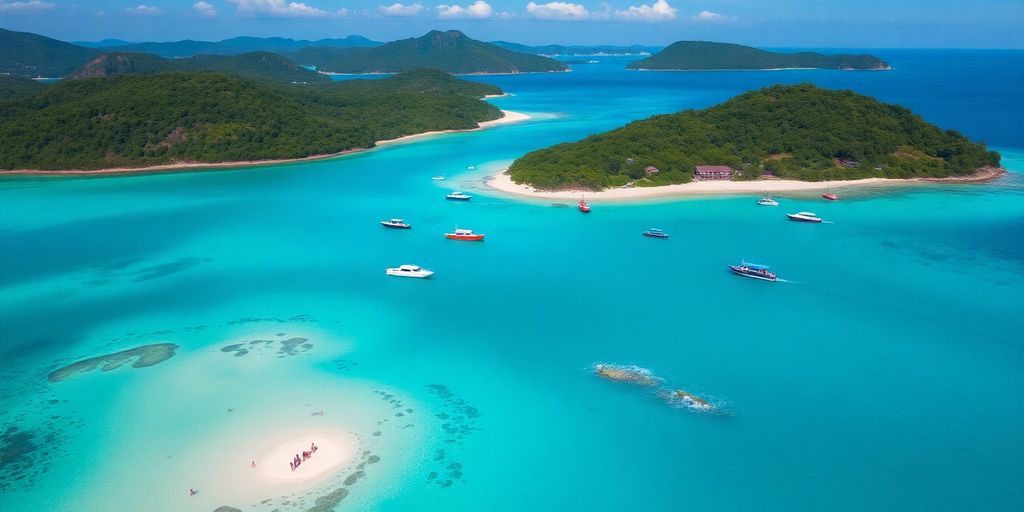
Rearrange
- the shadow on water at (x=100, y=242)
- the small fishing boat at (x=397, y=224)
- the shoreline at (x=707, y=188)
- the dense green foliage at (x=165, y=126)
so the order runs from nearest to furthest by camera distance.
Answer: the shadow on water at (x=100, y=242)
the small fishing boat at (x=397, y=224)
the shoreline at (x=707, y=188)
the dense green foliage at (x=165, y=126)

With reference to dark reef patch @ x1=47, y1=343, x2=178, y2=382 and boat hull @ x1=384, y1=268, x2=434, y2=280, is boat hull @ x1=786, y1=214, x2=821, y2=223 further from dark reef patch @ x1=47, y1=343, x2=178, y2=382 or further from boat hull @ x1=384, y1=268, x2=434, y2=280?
dark reef patch @ x1=47, y1=343, x2=178, y2=382

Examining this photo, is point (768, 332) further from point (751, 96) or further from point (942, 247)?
point (751, 96)

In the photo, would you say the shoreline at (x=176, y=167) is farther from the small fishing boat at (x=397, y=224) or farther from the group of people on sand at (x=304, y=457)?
the group of people on sand at (x=304, y=457)

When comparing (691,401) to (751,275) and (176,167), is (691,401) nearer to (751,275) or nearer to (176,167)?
(751,275)

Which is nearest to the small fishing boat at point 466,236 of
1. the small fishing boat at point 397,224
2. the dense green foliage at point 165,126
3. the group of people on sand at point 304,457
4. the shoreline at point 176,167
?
the small fishing boat at point 397,224

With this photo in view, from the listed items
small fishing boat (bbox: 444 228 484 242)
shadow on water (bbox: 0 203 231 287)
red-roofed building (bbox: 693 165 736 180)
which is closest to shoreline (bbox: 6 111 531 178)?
shadow on water (bbox: 0 203 231 287)

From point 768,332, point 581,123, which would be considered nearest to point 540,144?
point 581,123

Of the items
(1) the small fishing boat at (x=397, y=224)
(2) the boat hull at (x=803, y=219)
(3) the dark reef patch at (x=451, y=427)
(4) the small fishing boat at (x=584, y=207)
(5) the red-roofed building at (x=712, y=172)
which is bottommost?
(3) the dark reef patch at (x=451, y=427)
